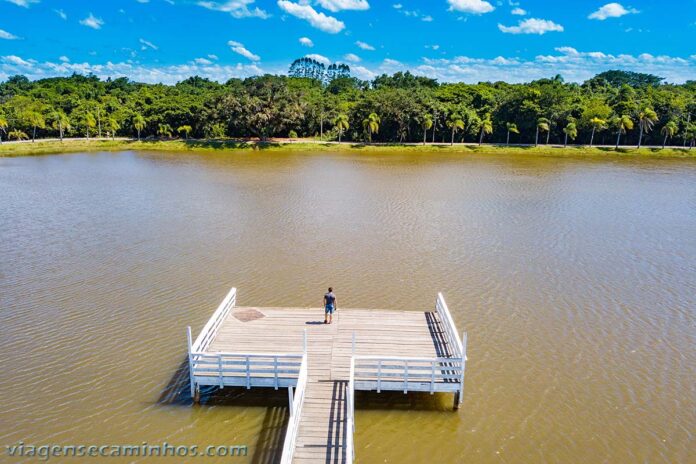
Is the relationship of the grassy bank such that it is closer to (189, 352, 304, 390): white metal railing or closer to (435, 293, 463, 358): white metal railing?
(435, 293, 463, 358): white metal railing

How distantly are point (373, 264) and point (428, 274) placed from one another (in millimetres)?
3022

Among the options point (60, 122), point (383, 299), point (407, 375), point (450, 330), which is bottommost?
point (383, 299)

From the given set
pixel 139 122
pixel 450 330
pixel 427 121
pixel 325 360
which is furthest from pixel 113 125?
pixel 450 330

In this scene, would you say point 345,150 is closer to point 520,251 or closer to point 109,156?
point 109,156

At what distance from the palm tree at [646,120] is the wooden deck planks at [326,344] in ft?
265

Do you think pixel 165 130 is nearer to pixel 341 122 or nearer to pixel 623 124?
pixel 341 122

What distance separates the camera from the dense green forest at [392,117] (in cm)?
8356

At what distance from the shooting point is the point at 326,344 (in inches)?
605

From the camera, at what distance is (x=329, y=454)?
1105cm

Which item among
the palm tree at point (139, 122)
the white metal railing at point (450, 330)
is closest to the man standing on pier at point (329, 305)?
the white metal railing at point (450, 330)

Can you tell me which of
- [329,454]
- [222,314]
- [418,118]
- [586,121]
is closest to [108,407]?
[222,314]

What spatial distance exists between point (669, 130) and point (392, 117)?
47.4m

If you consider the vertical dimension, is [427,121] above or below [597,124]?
above

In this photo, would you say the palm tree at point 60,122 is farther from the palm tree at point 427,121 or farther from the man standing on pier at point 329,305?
the man standing on pier at point 329,305
